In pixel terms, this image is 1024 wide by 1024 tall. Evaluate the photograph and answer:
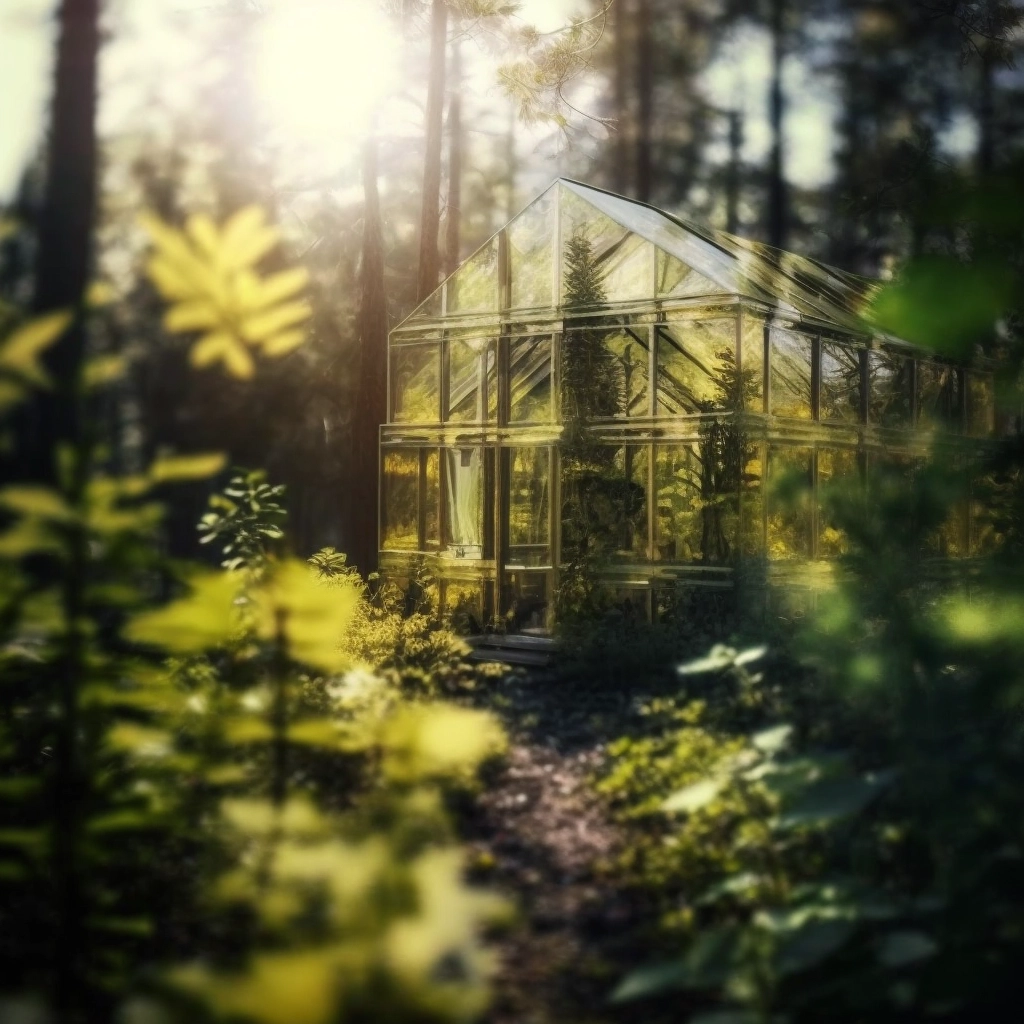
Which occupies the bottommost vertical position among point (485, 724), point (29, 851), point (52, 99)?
point (29, 851)

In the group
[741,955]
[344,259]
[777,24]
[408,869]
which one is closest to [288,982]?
[408,869]

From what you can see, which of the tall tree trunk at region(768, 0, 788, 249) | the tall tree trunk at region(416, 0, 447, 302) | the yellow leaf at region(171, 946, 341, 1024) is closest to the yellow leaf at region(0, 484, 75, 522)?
the yellow leaf at region(171, 946, 341, 1024)

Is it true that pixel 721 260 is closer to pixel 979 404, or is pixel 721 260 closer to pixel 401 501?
pixel 401 501

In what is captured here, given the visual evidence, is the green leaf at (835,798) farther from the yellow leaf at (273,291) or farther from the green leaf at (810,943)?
the yellow leaf at (273,291)

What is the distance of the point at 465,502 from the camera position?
11.2 meters

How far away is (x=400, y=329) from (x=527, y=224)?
163 cm

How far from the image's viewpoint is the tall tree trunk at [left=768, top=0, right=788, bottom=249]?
70.5 feet

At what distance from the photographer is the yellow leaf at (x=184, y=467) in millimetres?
1775

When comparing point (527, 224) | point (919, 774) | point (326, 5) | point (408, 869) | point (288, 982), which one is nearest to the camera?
point (288, 982)

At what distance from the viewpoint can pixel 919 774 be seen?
2561 millimetres

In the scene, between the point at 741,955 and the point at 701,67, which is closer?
the point at 741,955

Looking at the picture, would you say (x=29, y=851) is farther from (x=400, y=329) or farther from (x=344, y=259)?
(x=344, y=259)

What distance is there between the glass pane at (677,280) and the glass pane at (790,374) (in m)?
0.73

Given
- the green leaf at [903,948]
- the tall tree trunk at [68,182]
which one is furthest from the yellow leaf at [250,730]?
the tall tree trunk at [68,182]
